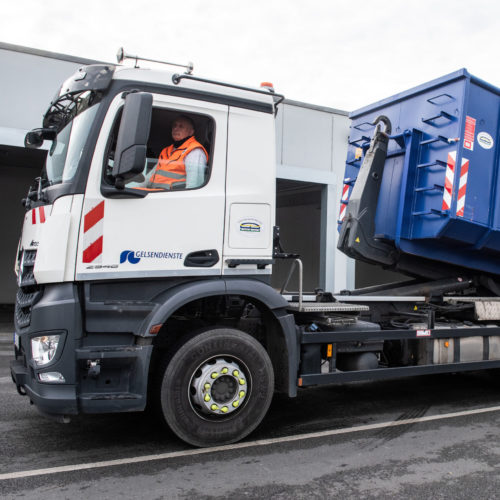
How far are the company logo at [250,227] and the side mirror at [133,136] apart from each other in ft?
3.27

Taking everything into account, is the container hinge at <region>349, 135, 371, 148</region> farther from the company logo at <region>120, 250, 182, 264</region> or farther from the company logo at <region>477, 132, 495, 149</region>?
the company logo at <region>120, 250, 182, 264</region>

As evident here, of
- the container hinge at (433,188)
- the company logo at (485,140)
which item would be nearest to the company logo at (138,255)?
the container hinge at (433,188)

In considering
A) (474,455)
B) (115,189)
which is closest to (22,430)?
(115,189)

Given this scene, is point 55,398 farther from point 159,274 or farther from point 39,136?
point 39,136

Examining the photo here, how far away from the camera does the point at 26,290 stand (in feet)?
13.5

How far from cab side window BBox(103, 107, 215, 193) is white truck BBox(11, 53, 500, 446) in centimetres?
2

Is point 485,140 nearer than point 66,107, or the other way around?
point 66,107

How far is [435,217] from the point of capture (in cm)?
552

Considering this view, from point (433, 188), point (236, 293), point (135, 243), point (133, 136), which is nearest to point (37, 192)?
point (135, 243)

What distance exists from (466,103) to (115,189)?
372cm

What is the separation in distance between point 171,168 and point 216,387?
173cm

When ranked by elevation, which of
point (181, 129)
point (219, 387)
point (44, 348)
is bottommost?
point (219, 387)

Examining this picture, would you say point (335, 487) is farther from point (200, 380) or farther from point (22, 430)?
point (22, 430)

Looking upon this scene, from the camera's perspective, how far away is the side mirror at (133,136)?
3.68 meters
